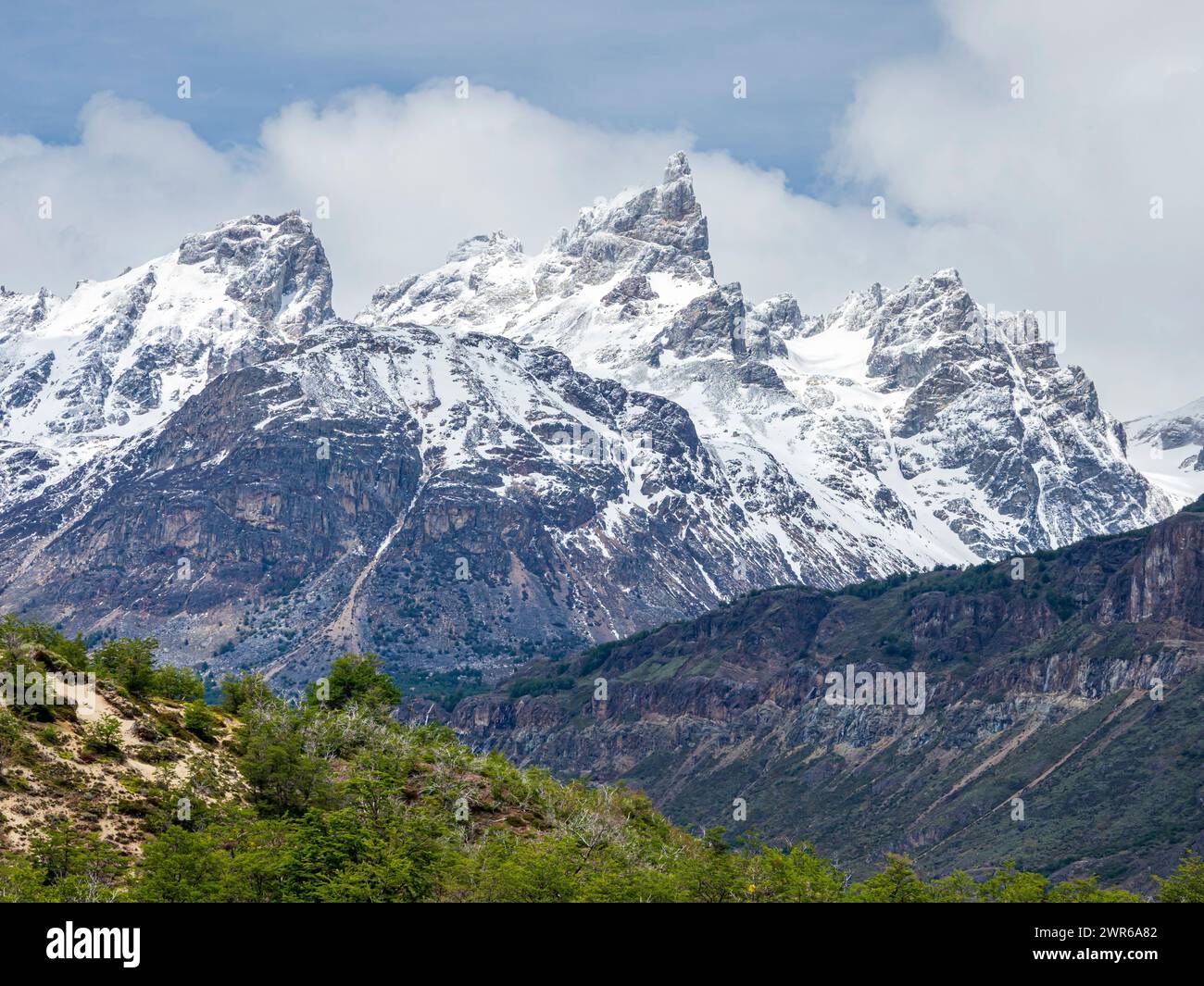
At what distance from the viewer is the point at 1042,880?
119812 mm

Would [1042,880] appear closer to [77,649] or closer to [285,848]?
[285,848]
